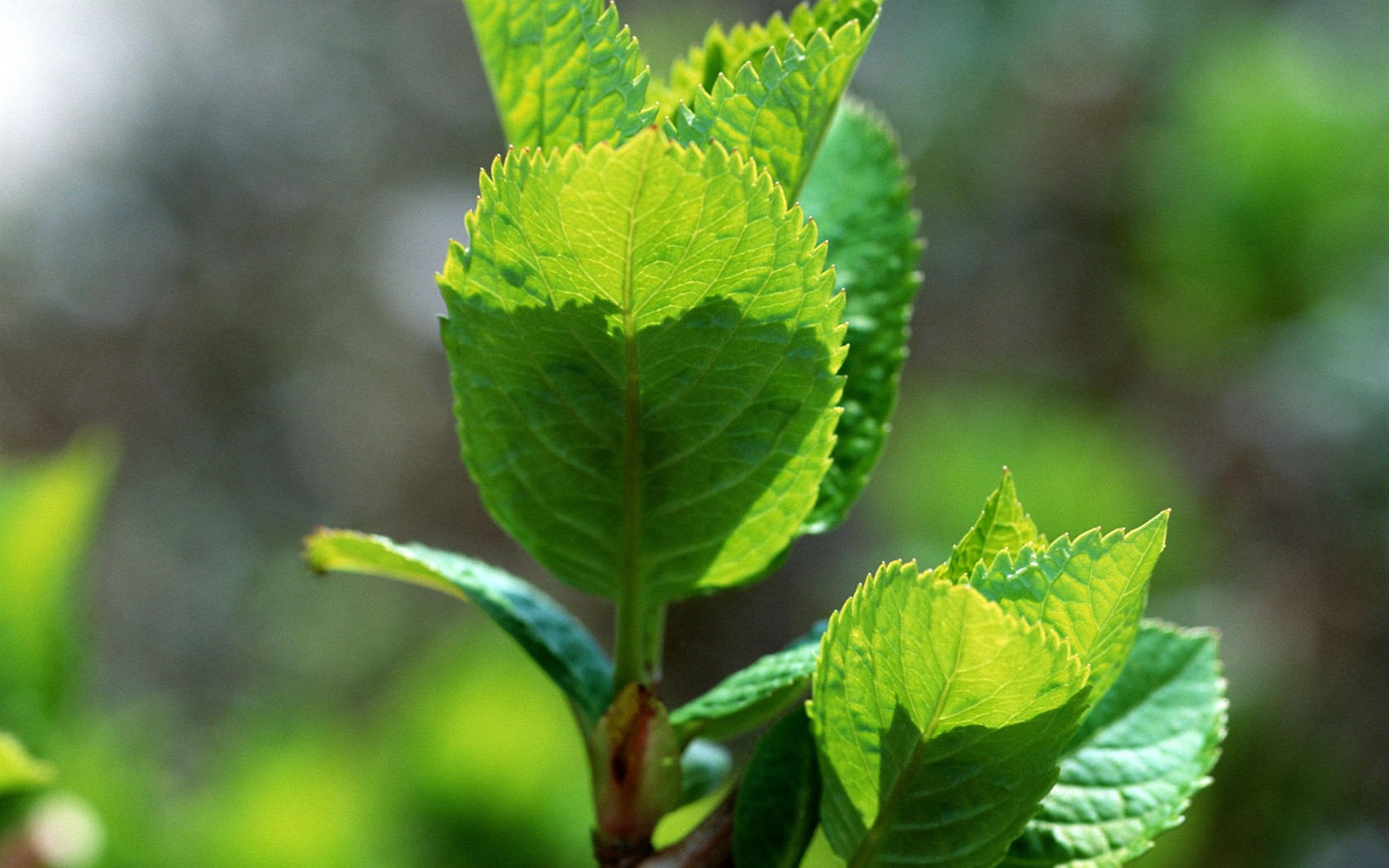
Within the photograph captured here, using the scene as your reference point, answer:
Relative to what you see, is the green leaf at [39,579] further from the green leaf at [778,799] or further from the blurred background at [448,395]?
the green leaf at [778,799]

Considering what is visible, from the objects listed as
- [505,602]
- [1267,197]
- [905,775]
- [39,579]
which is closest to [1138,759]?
[905,775]

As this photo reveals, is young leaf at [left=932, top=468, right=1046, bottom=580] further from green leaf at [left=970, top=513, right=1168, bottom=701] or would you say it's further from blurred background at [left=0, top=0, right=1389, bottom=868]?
blurred background at [left=0, top=0, right=1389, bottom=868]

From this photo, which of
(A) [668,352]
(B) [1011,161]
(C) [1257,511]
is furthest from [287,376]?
(A) [668,352]

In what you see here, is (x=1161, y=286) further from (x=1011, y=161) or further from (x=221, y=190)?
(x=221, y=190)

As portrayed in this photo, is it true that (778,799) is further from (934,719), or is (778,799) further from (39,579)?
(39,579)

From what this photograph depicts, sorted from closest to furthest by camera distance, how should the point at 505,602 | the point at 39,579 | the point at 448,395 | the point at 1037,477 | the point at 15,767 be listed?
the point at 505,602 → the point at 15,767 → the point at 39,579 → the point at 1037,477 → the point at 448,395

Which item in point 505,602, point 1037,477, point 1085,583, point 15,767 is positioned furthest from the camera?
point 1037,477
